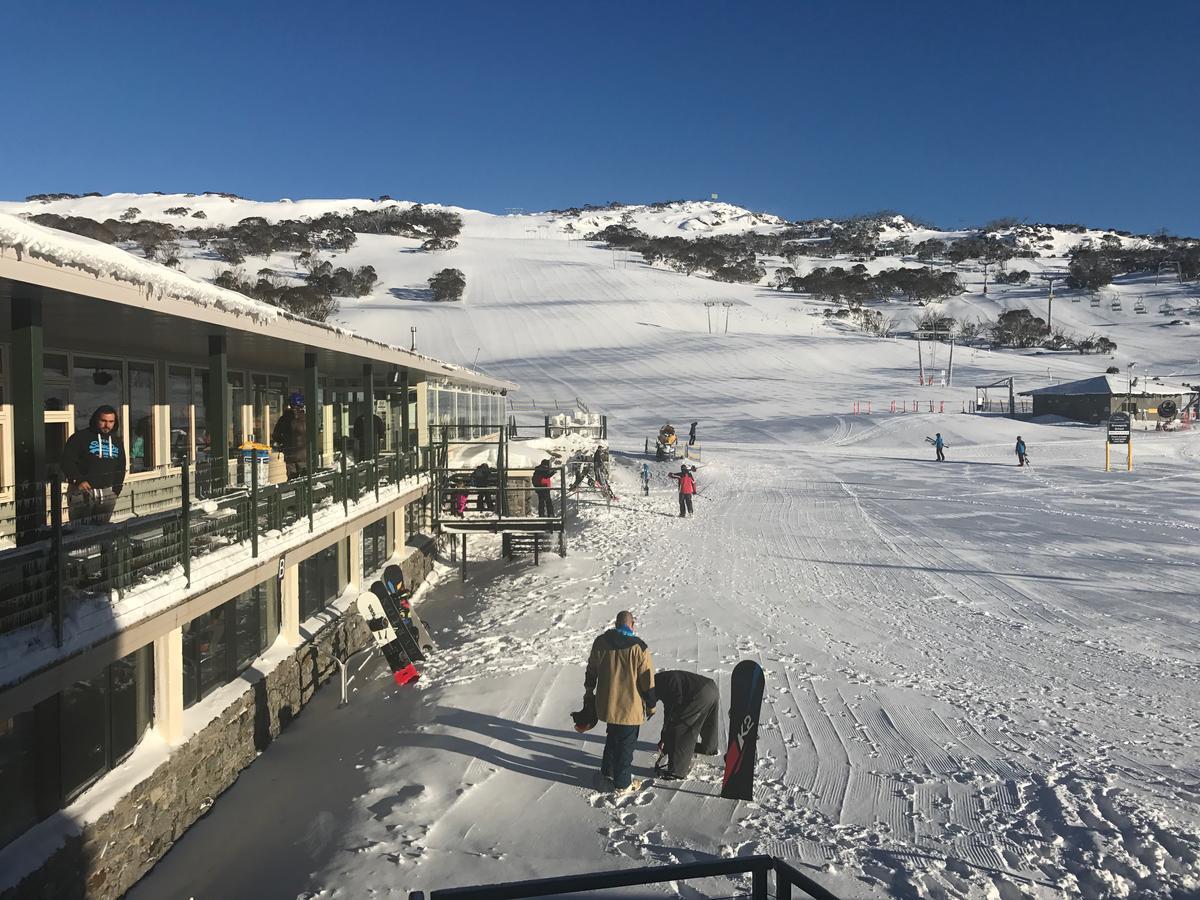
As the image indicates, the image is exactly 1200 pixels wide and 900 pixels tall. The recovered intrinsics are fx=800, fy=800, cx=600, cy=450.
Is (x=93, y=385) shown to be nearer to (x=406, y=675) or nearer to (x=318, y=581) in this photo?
(x=318, y=581)

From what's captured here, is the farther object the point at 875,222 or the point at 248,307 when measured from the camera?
the point at 875,222

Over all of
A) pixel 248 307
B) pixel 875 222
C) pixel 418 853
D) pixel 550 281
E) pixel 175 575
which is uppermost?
pixel 875 222

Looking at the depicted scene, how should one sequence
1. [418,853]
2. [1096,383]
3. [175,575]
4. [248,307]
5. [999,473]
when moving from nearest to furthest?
[418,853] → [175,575] → [248,307] → [999,473] → [1096,383]

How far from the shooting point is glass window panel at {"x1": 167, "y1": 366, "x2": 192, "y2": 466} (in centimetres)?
1045

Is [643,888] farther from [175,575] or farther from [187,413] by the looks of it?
[187,413]

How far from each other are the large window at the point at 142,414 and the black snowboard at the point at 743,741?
7204 mm

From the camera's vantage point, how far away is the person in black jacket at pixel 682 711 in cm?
621

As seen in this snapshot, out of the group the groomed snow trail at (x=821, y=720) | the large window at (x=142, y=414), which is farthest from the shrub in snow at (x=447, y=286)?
the large window at (x=142, y=414)

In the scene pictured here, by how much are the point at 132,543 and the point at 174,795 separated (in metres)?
2.34

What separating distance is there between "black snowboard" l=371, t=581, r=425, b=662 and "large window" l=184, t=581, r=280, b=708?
1.42 meters

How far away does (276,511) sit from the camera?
8727mm

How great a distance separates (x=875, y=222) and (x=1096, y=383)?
6257 inches

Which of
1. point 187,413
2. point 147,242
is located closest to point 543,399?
point 187,413

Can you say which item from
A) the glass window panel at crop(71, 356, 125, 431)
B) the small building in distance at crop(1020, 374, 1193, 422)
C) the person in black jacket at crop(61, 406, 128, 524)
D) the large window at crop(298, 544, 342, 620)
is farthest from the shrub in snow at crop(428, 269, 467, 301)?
the person in black jacket at crop(61, 406, 128, 524)
